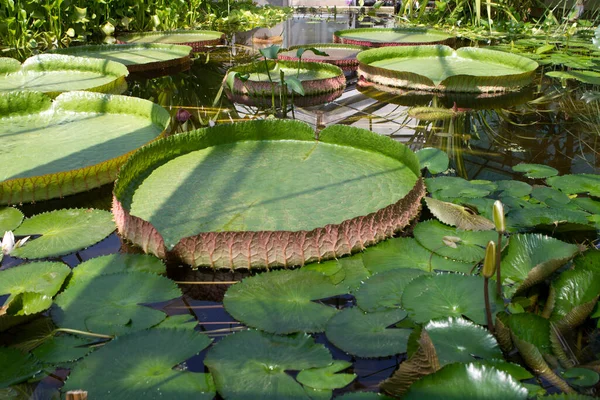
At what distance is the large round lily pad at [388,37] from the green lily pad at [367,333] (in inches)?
166

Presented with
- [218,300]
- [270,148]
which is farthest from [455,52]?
[218,300]

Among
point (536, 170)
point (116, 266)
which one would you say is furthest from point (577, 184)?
point (116, 266)

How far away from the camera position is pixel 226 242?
1339 mm

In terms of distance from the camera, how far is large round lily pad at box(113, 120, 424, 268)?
1359mm

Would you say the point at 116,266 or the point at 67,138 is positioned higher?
the point at 67,138

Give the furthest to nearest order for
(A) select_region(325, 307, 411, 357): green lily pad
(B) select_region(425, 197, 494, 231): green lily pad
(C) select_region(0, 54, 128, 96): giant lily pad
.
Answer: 1. (C) select_region(0, 54, 128, 96): giant lily pad
2. (B) select_region(425, 197, 494, 231): green lily pad
3. (A) select_region(325, 307, 411, 357): green lily pad

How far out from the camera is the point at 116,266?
53.1 inches

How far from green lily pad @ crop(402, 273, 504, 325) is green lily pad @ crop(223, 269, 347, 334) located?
0.17 metres

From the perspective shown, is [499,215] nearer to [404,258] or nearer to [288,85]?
[404,258]

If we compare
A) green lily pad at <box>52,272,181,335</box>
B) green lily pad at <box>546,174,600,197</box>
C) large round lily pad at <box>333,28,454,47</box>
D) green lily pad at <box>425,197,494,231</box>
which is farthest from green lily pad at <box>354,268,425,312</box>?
large round lily pad at <box>333,28,454,47</box>

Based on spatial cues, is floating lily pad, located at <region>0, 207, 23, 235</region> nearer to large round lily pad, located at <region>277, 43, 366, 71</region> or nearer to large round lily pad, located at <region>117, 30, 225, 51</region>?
large round lily pad, located at <region>277, 43, 366, 71</region>

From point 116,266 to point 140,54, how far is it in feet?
11.5

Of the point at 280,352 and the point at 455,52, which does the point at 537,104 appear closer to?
the point at 455,52

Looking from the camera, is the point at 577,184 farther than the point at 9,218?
Yes
